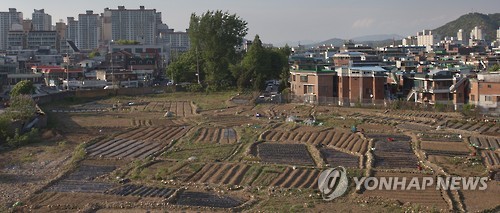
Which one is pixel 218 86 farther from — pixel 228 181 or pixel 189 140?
pixel 228 181

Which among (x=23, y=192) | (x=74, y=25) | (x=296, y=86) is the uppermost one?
(x=74, y=25)

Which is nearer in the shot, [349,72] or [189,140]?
[189,140]

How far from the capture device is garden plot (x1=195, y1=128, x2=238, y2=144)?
16.1 meters

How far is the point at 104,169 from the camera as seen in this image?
12711 millimetres

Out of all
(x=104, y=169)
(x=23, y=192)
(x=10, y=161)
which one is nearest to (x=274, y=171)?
(x=104, y=169)

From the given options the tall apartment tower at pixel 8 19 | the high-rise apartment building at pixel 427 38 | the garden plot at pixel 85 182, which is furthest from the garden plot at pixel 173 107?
the high-rise apartment building at pixel 427 38

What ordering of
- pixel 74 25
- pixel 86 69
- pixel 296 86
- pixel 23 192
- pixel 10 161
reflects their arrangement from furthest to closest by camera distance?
pixel 74 25 → pixel 86 69 → pixel 296 86 → pixel 10 161 → pixel 23 192

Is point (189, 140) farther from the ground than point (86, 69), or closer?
closer

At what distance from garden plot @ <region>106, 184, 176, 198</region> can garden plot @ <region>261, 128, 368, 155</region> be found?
18.9ft

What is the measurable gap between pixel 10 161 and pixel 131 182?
13.3 feet

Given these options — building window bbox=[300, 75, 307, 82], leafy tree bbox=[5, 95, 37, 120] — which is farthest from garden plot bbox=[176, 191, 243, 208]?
building window bbox=[300, 75, 307, 82]

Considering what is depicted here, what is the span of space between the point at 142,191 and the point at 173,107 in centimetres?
1453

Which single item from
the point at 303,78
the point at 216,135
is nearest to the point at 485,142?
the point at 216,135

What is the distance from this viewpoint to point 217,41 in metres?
31.7
